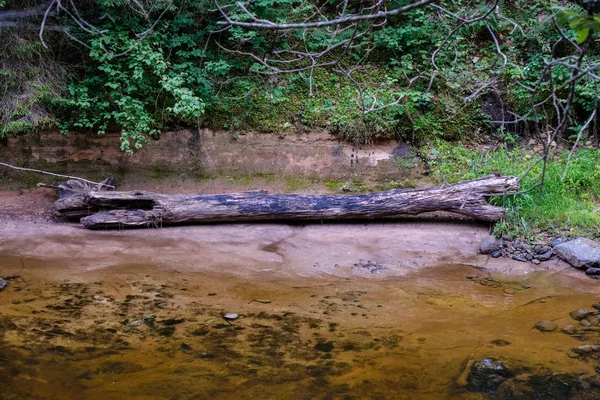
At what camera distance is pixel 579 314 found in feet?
15.4

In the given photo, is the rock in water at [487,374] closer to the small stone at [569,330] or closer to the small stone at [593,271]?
the small stone at [569,330]

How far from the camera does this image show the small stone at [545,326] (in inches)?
173

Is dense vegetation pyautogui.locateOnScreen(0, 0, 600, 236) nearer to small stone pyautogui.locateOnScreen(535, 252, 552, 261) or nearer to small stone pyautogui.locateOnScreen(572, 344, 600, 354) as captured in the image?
small stone pyautogui.locateOnScreen(535, 252, 552, 261)

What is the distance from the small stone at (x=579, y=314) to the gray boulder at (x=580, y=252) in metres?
1.10

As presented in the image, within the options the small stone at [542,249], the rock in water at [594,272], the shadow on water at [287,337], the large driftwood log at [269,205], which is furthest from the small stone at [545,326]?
the large driftwood log at [269,205]

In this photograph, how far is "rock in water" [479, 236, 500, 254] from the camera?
20.1ft

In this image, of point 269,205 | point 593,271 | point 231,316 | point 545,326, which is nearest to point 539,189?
point 593,271

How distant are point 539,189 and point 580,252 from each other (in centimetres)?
83

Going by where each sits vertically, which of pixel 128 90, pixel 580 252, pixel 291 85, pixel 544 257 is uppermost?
pixel 291 85

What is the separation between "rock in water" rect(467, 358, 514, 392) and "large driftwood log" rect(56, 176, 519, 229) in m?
3.03

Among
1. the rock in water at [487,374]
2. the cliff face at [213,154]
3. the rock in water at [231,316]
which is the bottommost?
the rock in water at [487,374]

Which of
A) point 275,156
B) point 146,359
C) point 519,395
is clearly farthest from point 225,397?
point 275,156

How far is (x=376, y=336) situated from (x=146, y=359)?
1.80 m

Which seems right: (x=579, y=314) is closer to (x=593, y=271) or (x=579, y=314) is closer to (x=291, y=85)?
(x=593, y=271)
